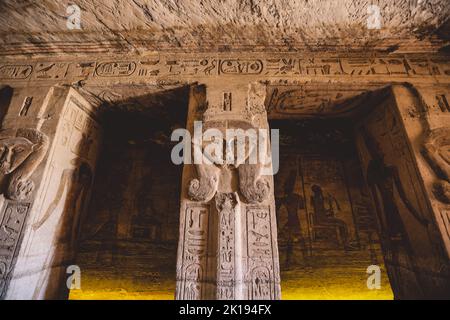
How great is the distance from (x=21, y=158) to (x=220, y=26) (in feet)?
7.71

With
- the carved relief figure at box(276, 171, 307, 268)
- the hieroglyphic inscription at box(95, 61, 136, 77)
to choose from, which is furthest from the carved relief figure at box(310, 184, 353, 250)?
the hieroglyphic inscription at box(95, 61, 136, 77)

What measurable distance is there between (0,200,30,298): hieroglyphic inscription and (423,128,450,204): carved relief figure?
3636 millimetres

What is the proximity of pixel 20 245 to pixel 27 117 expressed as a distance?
1259 millimetres

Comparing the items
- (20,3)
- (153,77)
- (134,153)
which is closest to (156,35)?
(153,77)

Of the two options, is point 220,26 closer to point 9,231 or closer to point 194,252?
point 194,252

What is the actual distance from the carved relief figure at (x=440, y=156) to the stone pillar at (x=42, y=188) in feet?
11.7

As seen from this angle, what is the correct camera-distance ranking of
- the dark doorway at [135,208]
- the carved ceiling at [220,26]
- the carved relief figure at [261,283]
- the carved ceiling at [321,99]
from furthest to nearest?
the dark doorway at [135,208] < the carved ceiling at [321,99] < the carved ceiling at [220,26] < the carved relief figure at [261,283]

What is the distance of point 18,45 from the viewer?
2.63m

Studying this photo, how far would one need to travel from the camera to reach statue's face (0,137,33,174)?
7.08 feet

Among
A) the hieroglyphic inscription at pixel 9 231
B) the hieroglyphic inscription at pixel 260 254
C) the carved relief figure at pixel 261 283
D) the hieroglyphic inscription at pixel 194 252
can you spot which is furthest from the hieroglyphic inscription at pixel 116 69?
the carved relief figure at pixel 261 283

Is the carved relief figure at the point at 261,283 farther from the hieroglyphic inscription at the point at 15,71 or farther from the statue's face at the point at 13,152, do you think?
the hieroglyphic inscription at the point at 15,71

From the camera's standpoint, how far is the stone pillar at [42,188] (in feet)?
6.55

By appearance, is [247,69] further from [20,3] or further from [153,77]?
[20,3]

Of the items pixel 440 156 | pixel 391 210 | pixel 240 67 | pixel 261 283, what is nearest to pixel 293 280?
pixel 391 210
